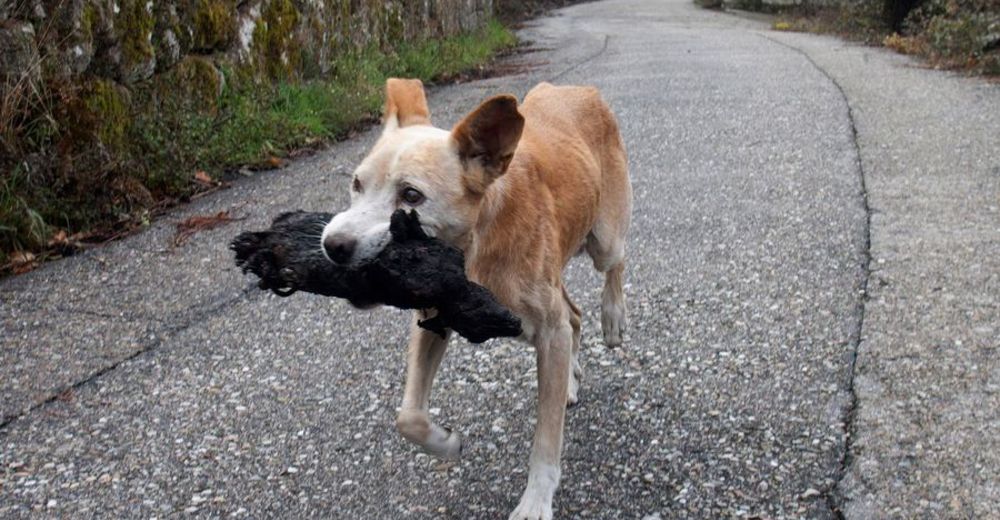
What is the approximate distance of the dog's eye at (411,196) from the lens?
352cm

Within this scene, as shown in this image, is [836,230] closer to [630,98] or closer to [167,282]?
[167,282]

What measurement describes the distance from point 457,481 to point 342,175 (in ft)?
16.1

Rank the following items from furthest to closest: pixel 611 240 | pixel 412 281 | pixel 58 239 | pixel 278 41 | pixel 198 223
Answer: pixel 278 41 → pixel 198 223 → pixel 58 239 → pixel 611 240 → pixel 412 281

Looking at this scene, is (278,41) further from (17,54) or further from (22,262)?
(22,262)

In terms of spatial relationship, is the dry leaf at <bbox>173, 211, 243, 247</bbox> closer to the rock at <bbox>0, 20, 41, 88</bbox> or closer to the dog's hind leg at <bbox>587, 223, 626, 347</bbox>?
the rock at <bbox>0, 20, 41, 88</bbox>

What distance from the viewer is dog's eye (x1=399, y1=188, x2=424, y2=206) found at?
11.6 ft

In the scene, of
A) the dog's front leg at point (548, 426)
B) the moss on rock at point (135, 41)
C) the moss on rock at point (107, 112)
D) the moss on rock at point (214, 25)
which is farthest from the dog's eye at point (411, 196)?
the moss on rock at point (214, 25)

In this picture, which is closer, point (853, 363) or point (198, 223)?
point (853, 363)

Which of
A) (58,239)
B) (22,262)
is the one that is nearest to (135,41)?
(58,239)

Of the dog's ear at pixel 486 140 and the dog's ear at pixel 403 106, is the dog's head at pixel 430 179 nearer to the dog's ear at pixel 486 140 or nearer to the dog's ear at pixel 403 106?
the dog's ear at pixel 486 140

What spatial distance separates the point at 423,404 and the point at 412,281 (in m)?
0.81

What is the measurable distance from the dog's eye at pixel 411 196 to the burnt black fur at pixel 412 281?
133 mm

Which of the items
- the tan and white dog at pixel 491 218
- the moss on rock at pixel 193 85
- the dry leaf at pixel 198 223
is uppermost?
the tan and white dog at pixel 491 218

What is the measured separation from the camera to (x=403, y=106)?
13.8ft
